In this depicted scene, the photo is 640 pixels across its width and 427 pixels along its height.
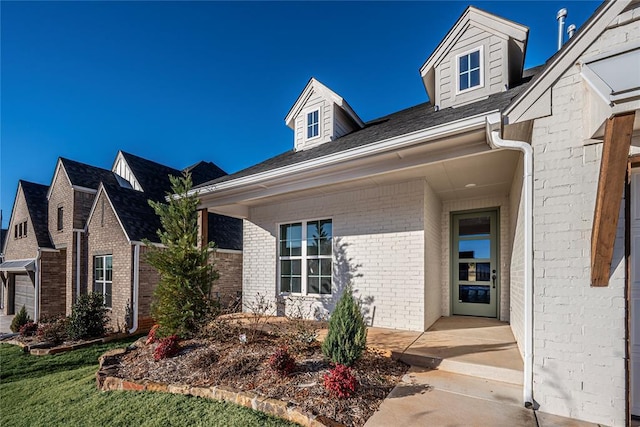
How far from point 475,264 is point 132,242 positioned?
33.4 feet

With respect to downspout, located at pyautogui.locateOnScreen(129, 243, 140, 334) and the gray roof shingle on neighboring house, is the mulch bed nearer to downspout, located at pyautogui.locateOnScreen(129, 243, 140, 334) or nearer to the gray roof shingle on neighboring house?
downspout, located at pyautogui.locateOnScreen(129, 243, 140, 334)

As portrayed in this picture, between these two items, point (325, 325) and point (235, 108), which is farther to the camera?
point (235, 108)

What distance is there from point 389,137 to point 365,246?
267 centimetres

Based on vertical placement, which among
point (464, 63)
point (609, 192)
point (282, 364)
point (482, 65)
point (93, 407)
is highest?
point (464, 63)

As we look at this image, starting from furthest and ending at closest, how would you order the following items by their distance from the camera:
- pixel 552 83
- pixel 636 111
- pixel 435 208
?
pixel 435 208, pixel 552 83, pixel 636 111

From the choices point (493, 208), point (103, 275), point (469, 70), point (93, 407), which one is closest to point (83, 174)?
point (103, 275)

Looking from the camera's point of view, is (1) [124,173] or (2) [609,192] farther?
(1) [124,173]

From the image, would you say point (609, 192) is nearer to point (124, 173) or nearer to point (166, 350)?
point (166, 350)

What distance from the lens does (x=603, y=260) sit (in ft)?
8.52

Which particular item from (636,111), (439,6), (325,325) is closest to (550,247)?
(636,111)

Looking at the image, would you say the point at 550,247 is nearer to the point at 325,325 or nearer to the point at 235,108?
the point at 325,325

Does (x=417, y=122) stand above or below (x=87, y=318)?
above

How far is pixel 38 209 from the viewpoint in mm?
13891

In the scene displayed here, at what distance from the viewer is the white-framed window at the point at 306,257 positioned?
6777mm
